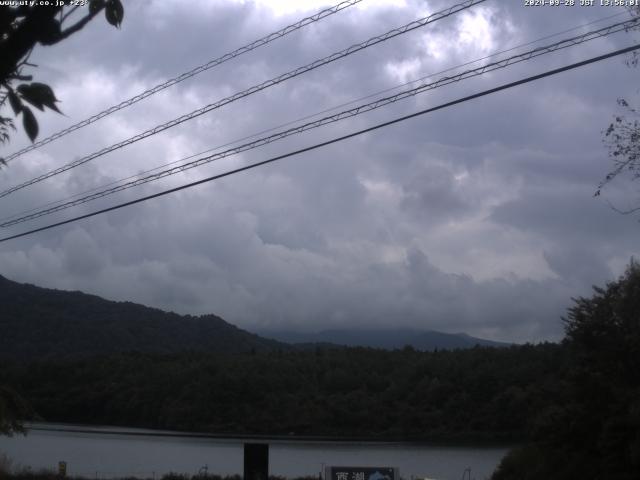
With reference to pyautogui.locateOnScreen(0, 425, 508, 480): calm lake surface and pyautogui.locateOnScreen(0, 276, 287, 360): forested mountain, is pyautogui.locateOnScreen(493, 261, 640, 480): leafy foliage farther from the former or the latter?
pyautogui.locateOnScreen(0, 276, 287, 360): forested mountain

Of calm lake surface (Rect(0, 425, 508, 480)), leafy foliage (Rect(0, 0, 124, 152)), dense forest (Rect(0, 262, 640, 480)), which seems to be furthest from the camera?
dense forest (Rect(0, 262, 640, 480))

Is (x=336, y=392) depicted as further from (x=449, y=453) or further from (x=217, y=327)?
(x=217, y=327)

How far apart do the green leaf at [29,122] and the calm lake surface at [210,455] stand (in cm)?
2790

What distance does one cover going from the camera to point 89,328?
77188 mm

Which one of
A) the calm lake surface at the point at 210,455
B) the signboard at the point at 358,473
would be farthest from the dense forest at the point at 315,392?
the signboard at the point at 358,473

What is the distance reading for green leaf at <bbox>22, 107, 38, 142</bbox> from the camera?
4.11 meters

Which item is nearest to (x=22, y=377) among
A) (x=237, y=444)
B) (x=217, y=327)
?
(x=237, y=444)

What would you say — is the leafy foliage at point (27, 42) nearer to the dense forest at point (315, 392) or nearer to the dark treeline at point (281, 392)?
the dense forest at point (315, 392)

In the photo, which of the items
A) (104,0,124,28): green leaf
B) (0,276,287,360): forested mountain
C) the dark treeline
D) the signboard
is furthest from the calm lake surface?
(104,0,124,28): green leaf

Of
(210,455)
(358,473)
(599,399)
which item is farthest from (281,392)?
(358,473)

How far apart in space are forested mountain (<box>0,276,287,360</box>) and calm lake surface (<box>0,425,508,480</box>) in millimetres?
24362

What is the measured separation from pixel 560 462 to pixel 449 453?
1451 cm

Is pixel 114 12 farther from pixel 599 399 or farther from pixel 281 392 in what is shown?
pixel 281 392

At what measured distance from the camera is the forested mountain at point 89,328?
6869 cm
